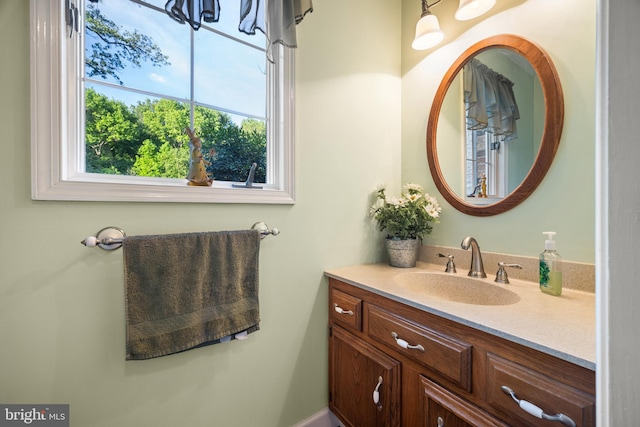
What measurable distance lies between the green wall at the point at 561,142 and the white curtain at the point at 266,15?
854mm

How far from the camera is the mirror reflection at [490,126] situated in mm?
1138

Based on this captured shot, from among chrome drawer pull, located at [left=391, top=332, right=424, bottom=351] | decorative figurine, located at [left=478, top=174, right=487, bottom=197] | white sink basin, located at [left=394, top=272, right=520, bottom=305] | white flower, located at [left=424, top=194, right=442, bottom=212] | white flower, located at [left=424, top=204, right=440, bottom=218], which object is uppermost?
decorative figurine, located at [left=478, top=174, right=487, bottom=197]

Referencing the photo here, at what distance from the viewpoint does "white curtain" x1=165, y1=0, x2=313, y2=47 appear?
92 cm

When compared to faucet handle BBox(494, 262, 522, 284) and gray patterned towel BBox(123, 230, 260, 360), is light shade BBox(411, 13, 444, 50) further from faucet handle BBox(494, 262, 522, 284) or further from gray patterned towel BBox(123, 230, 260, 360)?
gray patterned towel BBox(123, 230, 260, 360)

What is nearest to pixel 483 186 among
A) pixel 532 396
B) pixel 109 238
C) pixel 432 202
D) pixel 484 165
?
pixel 484 165

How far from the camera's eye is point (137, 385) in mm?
947

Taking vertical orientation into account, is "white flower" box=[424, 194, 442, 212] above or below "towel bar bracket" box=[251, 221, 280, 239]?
above

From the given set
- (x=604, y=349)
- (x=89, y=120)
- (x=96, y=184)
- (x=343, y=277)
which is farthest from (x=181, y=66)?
(x=604, y=349)

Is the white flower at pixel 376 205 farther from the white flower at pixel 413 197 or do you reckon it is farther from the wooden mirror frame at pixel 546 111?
the wooden mirror frame at pixel 546 111

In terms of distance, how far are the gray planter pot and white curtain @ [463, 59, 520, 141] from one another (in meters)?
0.66

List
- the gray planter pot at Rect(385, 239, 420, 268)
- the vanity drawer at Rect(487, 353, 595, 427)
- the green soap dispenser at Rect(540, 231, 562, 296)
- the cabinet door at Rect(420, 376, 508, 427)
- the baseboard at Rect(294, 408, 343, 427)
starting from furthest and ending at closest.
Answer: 1. the gray planter pot at Rect(385, 239, 420, 268)
2. the baseboard at Rect(294, 408, 343, 427)
3. the green soap dispenser at Rect(540, 231, 562, 296)
4. the cabinet door at Rect(420, 376, 508, 427)
5. the vanity drawer at Rect(487, 353, 595, 427)

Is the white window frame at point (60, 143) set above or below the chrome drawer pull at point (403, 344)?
above

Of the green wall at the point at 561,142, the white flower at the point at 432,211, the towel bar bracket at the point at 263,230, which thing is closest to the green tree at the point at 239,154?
the towel bar bracket at the point at 263,230

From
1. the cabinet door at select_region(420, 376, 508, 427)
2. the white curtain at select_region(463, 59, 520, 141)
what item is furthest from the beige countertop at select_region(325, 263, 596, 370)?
the white curtain at select_region(463, 59, 520, 141)
